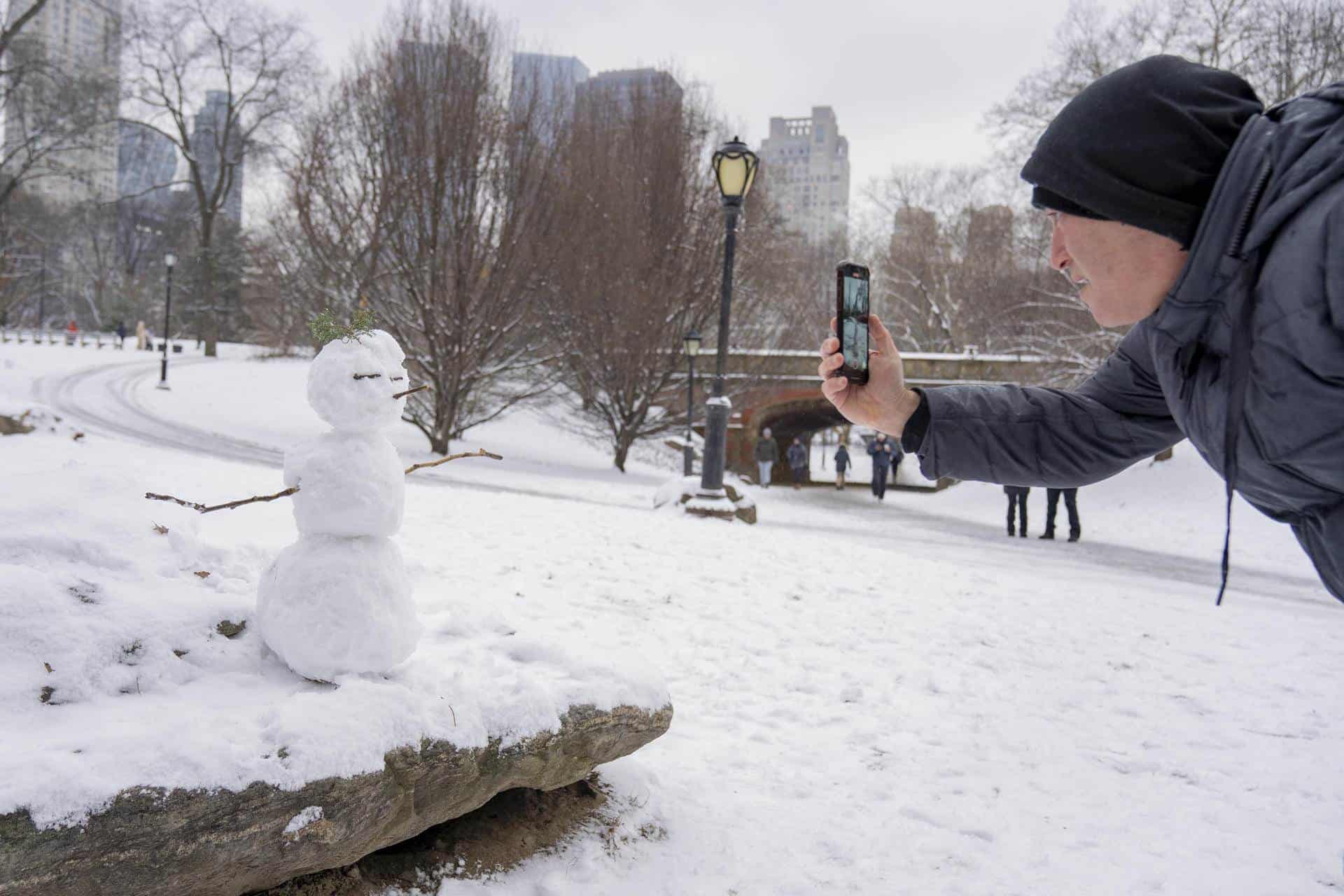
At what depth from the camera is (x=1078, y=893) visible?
3059 millimetres

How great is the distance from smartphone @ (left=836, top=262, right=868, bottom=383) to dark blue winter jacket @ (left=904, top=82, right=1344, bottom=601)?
722 millimetres

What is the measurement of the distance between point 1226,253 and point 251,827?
2.49m

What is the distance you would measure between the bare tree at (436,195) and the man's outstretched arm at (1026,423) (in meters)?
16.3

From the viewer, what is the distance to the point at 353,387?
2758 millimetres

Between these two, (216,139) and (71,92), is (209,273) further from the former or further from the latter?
(71,92)

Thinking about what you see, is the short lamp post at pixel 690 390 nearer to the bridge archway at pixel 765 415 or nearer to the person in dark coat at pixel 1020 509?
the bridge archway at pixel 765 415

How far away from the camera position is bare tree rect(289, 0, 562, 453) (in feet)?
54.2

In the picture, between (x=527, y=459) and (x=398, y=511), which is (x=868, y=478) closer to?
(x=527, y=459)

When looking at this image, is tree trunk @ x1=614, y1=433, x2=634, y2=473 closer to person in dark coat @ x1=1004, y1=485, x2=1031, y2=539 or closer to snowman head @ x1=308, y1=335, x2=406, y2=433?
person in dark coat @ x1=1004, y1=485, x2=1031, y2=539

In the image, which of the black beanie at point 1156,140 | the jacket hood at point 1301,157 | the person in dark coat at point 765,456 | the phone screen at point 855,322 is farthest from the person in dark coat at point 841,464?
the jacket hood at point 1301,157

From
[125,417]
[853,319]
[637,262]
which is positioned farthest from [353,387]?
[125,417]

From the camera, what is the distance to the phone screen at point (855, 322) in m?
2.12

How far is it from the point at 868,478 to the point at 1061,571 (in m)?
35.4

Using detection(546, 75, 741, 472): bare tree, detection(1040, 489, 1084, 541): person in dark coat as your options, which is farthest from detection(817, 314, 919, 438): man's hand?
detection(546, 75, 741, 472): bare tree
